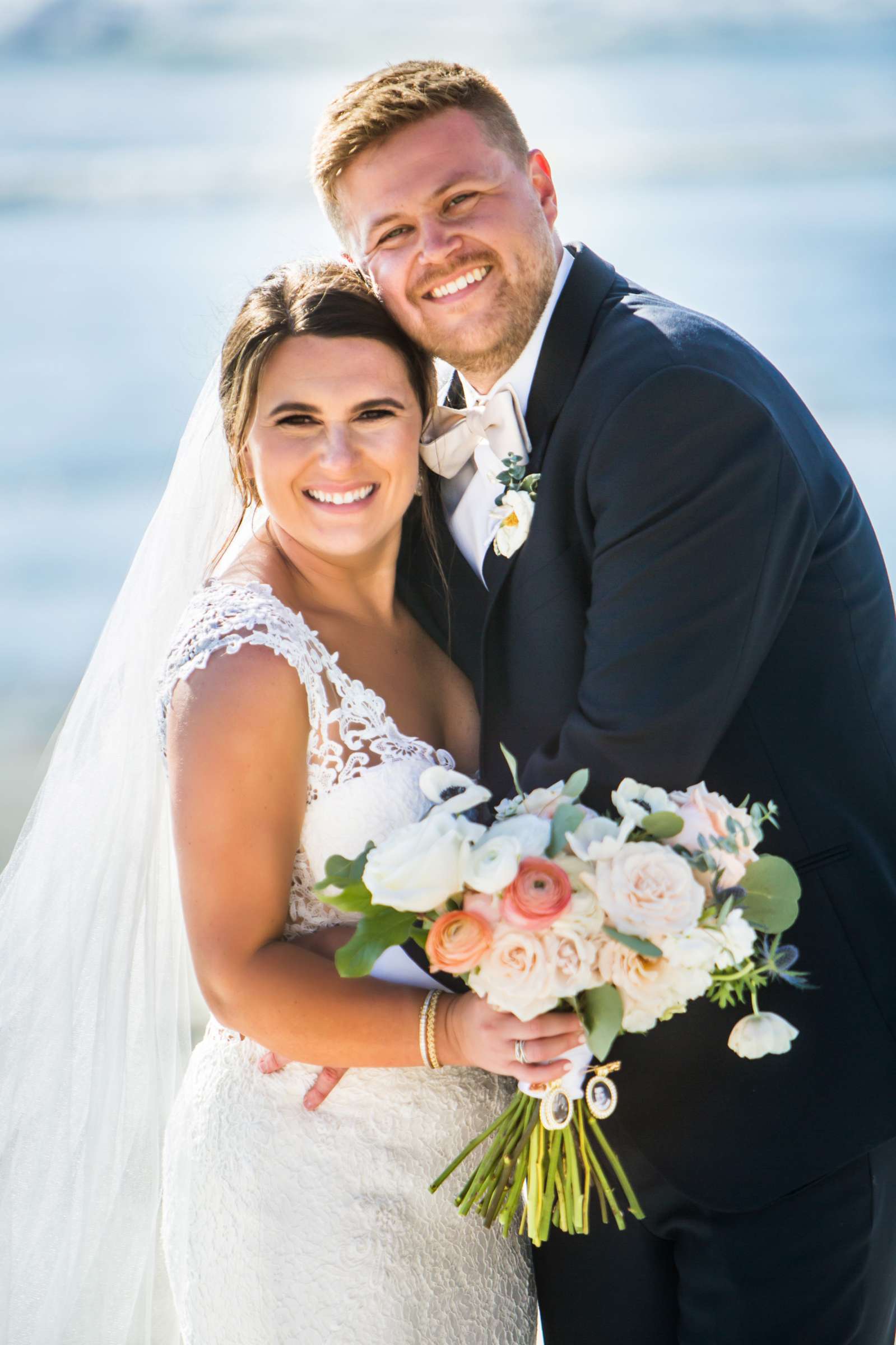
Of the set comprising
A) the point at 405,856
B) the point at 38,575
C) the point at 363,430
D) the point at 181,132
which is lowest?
the point at 405,856

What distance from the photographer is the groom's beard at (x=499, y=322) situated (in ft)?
10.3

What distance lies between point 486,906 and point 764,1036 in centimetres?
54

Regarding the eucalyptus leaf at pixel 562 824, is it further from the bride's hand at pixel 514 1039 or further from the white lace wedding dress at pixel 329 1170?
the white lace wedding dress at pixel 329 1170

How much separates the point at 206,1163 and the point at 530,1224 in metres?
0.75

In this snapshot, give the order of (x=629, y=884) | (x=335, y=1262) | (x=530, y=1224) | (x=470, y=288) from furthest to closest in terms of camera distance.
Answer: (x=470, y=288) → (x=335, y=1262) → (x=530, y=1224) → (x=629, y=884)

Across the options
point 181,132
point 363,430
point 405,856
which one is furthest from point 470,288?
point 181,132

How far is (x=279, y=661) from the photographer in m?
2.82

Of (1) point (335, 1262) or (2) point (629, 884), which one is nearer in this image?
(2) point (629, 884)

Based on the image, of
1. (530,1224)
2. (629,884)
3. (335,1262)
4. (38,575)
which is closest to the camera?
(629,884)

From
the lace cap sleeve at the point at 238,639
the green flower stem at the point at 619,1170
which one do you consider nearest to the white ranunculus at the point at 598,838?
the green flower stem at the point at 619,1170

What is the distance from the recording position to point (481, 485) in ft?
10.7

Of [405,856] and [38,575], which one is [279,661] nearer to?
[405,856]

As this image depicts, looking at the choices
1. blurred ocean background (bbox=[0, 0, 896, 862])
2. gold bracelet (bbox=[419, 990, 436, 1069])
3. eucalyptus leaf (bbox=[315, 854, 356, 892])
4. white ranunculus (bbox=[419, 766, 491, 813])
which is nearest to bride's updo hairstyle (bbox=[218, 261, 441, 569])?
white ranunculus (bbox=[419, 766, 491, 813])

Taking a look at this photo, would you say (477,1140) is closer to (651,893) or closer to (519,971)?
(519,971)
